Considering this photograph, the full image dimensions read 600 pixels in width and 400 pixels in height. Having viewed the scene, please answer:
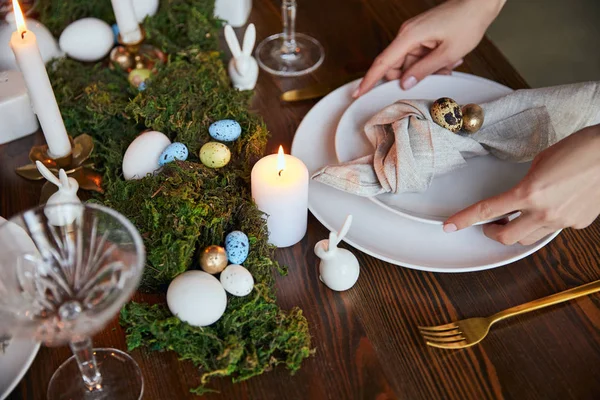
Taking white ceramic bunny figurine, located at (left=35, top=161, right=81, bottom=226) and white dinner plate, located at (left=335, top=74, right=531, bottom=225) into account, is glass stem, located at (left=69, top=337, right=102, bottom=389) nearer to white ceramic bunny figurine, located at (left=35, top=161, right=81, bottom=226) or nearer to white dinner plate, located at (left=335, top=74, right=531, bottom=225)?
white ceramic bunny figurine, located at (left=35, top=161, right=81, bottom=226)

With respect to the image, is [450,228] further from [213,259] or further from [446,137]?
[213,259]

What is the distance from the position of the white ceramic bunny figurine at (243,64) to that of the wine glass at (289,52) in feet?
0.23

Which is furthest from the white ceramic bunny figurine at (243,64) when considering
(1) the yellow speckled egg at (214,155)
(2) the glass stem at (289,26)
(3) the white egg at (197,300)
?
(3) the white egg at (197,300)

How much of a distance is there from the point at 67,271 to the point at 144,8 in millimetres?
660

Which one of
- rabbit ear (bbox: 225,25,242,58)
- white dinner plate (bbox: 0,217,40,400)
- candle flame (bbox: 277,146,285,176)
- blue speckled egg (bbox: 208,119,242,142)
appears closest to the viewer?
white dinner plate (bbox: 0,217,40,400)

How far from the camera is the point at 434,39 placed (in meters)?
1.00

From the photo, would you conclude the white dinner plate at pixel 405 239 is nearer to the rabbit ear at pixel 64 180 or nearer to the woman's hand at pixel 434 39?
the woman's hand at pixel 434 39

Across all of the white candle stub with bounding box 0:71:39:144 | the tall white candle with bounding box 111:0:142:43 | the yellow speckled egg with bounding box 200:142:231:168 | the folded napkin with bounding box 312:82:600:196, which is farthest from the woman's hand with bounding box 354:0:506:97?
the white candle stub with bounding box 0:71:39:144

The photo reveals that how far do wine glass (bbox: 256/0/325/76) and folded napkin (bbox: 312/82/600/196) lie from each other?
0.96 ft

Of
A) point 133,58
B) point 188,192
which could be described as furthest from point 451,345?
point 133,58

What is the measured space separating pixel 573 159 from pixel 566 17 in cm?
170

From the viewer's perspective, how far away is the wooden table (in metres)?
0.67

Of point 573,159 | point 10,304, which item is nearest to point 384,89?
point 573,159

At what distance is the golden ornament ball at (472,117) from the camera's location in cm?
84
